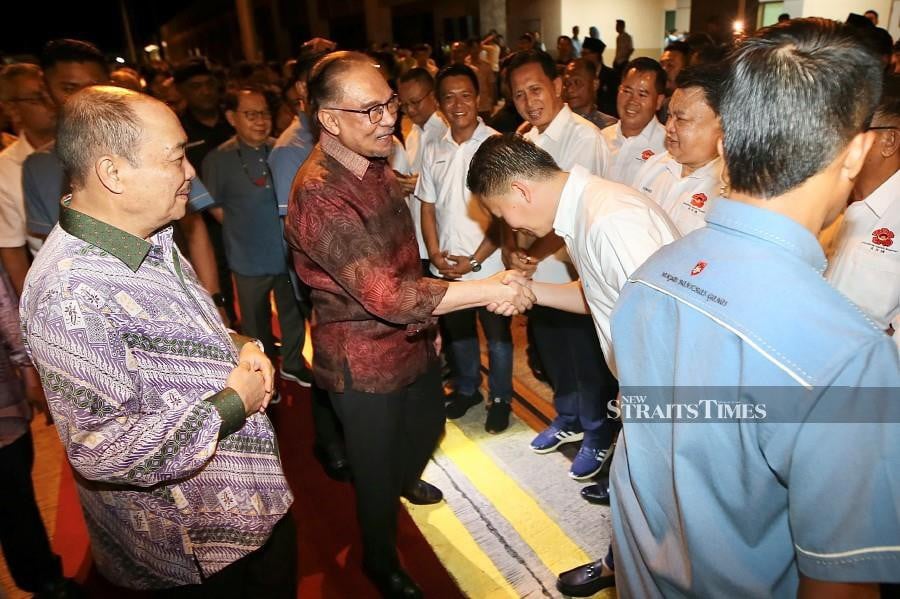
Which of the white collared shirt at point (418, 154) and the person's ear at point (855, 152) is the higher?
the person's ear at point (855, 152)

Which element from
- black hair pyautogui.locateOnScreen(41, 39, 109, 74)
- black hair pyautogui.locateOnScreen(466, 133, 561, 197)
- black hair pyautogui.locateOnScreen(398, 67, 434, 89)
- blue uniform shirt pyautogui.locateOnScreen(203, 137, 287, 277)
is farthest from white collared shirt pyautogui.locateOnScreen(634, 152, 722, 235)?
black hair pyautogui.locateOnScreen(41, 39, 109, 74)

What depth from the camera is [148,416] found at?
1251mm

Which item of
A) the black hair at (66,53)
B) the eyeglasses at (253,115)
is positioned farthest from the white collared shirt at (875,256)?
the black hair at (66,53)

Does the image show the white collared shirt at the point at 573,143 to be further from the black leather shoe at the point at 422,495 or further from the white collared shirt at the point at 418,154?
the black leather shoe at the point at 422,495

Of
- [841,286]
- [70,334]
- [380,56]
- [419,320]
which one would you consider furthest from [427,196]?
[380,56]

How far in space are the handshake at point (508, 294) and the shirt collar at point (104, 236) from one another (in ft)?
3.67

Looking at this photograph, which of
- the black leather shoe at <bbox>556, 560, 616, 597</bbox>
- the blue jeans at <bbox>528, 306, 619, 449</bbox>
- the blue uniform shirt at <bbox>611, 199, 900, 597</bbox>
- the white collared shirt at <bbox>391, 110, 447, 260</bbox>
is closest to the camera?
the blue uniform shirt at <bbox>611, 199, 900, 597</bbox>

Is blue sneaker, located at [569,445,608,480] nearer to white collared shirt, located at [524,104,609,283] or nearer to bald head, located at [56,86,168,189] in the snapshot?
white collared shirt, located at [524,104,609,283]

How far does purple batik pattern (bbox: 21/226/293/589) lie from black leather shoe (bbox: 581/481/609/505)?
162cm

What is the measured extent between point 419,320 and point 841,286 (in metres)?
1.51

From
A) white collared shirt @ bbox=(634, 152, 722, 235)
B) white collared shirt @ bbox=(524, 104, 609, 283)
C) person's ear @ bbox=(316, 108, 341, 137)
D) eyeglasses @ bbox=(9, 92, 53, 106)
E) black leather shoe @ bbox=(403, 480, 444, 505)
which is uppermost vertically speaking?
eyeglasses @ bbox=(9, 92, 53, 106)

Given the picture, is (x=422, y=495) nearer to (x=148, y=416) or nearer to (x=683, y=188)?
(x=148, y=416)

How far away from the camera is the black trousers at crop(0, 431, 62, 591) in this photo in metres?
1.98

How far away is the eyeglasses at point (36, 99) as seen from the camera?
2.77 m
